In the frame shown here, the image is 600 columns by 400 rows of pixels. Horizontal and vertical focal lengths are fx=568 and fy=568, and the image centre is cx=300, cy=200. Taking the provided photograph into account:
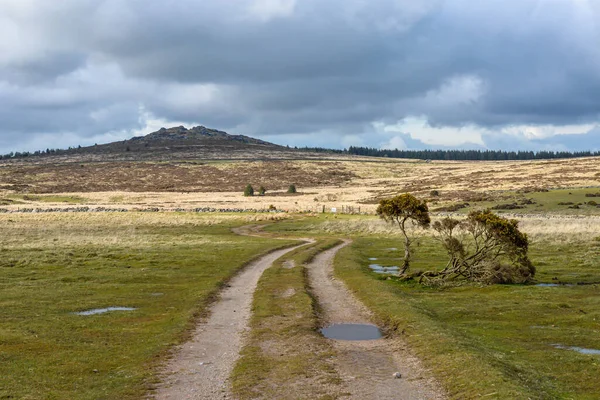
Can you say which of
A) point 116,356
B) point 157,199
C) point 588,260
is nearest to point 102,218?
point 157,199

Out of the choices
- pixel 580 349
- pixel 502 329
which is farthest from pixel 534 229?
pixel 580 349

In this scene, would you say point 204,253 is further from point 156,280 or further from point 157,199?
point 157,199

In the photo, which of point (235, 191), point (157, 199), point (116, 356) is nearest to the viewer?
point (116, 356)

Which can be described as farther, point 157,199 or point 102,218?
point 157,199

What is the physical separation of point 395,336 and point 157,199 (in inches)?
5691

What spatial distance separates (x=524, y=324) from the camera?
23062mm

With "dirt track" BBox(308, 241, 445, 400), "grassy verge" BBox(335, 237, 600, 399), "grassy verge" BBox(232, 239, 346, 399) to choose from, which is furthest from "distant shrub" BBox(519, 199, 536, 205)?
"dirt track" BBox(308, 241, 445, 400)

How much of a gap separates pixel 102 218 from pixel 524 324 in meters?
83.1

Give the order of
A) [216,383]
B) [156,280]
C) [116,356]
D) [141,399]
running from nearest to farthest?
[141,399], [216,383], [116,356], [156,280]

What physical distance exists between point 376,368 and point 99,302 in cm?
1626

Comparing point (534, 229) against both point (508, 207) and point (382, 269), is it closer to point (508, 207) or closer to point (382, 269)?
point (382, 269)

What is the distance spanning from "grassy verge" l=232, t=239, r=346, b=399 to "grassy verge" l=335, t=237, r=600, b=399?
307 centimetres

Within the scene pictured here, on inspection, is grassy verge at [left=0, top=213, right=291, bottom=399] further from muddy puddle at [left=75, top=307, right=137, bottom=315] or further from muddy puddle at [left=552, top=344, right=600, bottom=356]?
muddy puddle at [left=552, top=344, right=600, bottom=356]

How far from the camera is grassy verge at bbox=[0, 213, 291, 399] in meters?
15.6
